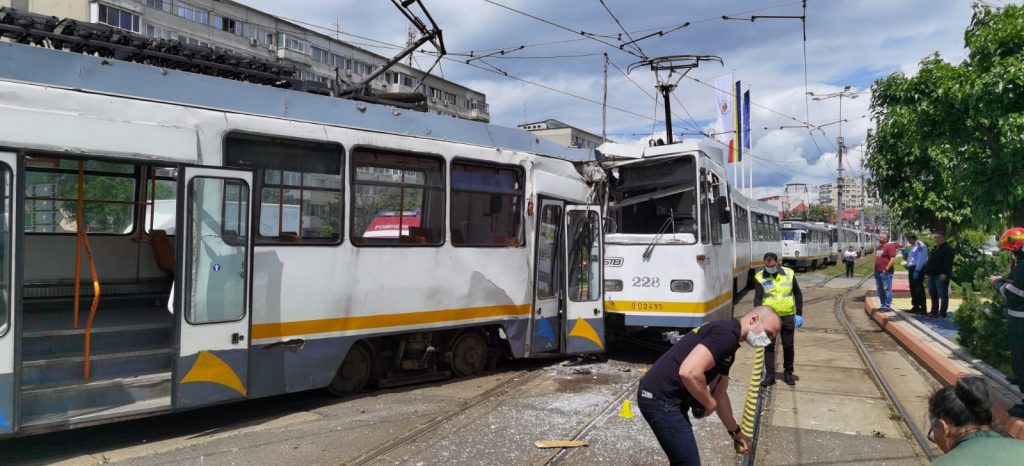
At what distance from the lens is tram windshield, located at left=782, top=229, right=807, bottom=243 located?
34031mm

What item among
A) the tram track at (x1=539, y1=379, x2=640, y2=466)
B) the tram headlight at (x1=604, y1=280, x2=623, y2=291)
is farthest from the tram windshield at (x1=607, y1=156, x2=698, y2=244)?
the tram track at (x1=539, y1=379, x2=640, y2=466)

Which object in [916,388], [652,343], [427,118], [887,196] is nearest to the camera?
[427,118]

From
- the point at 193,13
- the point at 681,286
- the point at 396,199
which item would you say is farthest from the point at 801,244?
the point at 193,13

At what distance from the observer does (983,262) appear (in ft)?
51.2

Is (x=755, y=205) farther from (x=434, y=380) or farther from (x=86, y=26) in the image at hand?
(x=86, y=26)

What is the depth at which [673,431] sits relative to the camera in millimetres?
3510

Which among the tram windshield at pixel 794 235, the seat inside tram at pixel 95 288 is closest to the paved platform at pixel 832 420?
the seat inside tram at pixel 95 288

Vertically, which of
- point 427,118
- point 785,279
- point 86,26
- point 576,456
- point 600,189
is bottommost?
point 576,456

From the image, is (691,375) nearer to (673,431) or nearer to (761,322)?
(673,431)

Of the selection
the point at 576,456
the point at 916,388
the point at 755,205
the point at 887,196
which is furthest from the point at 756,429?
the point at 755,205

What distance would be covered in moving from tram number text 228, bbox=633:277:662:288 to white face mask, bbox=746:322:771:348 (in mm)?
5479

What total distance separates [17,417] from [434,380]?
160 inches

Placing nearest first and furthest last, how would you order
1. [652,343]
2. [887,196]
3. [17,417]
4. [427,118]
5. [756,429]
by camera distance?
[17,417], [756,429], [427,118], [652,343], [887,196]

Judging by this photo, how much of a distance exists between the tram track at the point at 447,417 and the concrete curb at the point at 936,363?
4007mm
